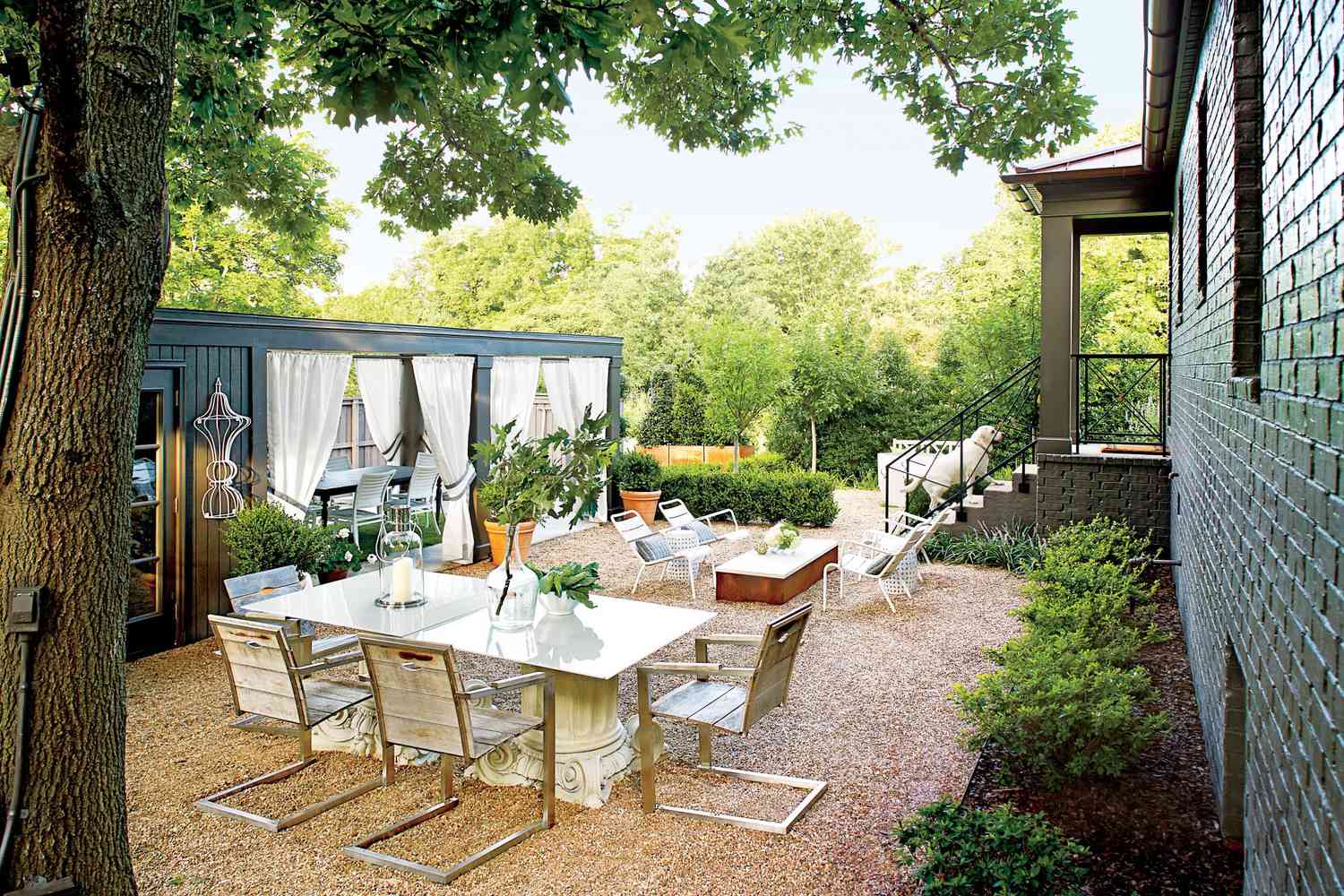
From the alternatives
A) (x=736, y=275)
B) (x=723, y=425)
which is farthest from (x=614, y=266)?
(x=723, y=425)

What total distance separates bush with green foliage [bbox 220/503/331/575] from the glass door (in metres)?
0.49

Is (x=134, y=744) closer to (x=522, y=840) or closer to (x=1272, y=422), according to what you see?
(x=522, y=840)

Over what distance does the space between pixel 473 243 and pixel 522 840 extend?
109ft

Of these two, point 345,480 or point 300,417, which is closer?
point 300,417

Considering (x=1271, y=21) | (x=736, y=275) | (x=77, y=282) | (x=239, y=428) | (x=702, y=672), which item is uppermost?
(x=736, y=275)

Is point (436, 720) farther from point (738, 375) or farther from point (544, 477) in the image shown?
point (738, 375)

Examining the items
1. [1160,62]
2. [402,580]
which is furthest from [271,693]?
[1160,62]

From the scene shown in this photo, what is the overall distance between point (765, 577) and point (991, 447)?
6.16 m

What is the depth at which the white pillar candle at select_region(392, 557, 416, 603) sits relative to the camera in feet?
19.1

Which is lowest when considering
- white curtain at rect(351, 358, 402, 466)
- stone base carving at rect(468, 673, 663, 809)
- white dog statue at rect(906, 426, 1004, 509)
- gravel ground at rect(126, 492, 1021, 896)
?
gravel ground at rect(126, 492, 1021, 896)

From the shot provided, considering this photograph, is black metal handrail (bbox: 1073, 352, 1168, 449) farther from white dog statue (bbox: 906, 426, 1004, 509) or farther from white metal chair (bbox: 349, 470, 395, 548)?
white metal chair (bbox: 349, 470, 395, 548)

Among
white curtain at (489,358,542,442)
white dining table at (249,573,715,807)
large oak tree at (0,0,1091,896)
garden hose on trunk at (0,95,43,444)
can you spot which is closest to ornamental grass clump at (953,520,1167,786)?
white dining table at (249,573,715,807)

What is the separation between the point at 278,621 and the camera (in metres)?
6.43

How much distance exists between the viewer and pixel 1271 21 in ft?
8.89
